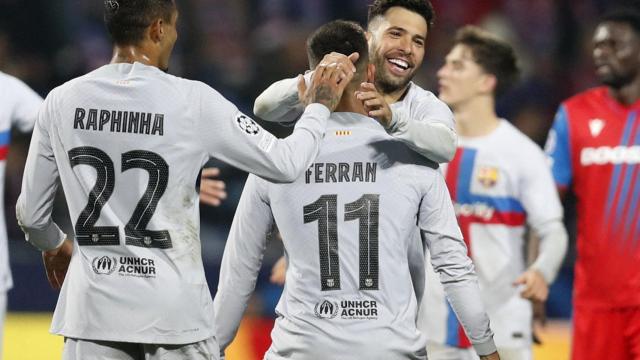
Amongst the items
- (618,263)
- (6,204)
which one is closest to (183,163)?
(618,263)

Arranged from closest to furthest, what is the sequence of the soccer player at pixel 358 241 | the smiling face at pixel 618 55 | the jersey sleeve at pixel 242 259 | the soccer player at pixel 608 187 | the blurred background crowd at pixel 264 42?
the soccer player at pixel 358 241 < the jersey sleeve at pixel 242 259 < the soccer player at pixel 608 187 < the smiling face at pixel 618 55 < the blurred background crowd at pixel 264 42

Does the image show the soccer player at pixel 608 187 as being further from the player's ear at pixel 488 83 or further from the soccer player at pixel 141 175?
the soccer player at pixel 141 175

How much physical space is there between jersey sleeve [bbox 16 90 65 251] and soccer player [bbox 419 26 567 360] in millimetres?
2469

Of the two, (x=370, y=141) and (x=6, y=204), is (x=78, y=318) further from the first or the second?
(x=6, y=204)

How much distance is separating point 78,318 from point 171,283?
315mm

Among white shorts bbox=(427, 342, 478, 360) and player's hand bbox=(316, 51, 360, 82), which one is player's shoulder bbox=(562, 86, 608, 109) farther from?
player's hand bbox=(316, 51, 360, 82)

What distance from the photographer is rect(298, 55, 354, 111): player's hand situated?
11.9 feet

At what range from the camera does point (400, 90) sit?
4.38 m

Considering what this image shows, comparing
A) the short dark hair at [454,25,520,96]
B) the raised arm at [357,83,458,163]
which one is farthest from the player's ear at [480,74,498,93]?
the raised arm at [357,83,458,163]

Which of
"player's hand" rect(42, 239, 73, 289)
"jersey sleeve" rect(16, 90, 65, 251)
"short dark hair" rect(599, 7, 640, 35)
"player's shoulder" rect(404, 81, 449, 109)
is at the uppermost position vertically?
"short dark hair" rect(599, 7, 640, 35)

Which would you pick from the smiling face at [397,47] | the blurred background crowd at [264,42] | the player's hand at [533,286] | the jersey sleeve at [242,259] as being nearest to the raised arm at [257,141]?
the jersey sleeve at [242,259]

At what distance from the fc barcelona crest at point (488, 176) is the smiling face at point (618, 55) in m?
0.82

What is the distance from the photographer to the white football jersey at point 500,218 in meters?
5.88

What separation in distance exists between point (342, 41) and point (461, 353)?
8.34 feet
